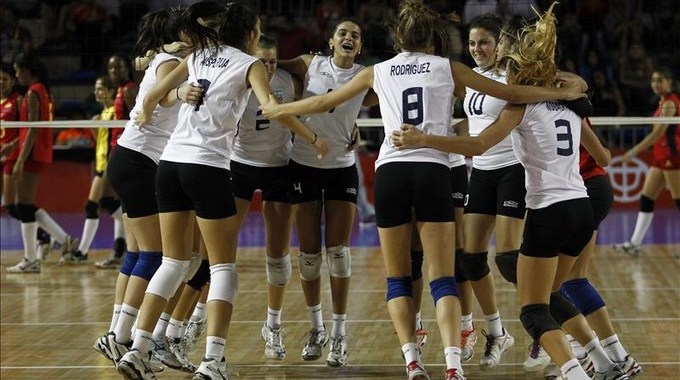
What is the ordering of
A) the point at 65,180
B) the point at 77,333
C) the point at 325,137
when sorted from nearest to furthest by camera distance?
1. the point at 325,137
2. the point at 77,333
3. the point at 65,180

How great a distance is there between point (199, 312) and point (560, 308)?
260 cm

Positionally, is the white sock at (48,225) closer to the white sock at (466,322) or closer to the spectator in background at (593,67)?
the white sock at (466,322)

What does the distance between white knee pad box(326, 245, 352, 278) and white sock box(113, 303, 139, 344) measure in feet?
4.18

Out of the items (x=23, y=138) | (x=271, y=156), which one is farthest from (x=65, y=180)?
(x=271, y=156)

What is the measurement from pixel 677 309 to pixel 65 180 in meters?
9.97

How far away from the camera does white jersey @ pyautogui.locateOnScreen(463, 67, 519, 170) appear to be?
6812mm

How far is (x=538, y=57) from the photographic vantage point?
19.2 feet

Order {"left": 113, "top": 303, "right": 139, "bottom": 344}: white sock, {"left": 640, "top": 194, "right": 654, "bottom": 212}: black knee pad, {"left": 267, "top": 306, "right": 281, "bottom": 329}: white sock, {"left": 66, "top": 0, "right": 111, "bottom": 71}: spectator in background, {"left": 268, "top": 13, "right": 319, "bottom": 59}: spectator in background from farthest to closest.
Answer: {"left": 66, "top": 0, "right": 111, "bottom": 71}: spectator in background, {"left": 268, "top": 13, "right": 319, "bottom": 59}: spectator in background, {"left": 640, "top": 194, "right": 654, "bottom": 212}: black knee pad, {"left": 267, "top": 306, "right": 281, "bottom": 329}: white sock, {"left": 113, "top": 303, "right": 139, "bottom": 344}: white sock

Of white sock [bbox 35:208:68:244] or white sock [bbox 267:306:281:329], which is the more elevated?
white sock [bbox 267:306:281:329]

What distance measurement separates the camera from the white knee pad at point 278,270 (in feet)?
24.3

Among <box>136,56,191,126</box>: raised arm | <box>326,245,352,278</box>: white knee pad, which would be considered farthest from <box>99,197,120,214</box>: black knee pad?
<box>136,56,191,126</box>: raised arm

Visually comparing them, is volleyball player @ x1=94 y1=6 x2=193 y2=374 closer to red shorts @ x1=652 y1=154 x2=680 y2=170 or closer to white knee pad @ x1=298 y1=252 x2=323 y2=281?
white knee pad @ x1=298 y1=252 x2=323 y2=281

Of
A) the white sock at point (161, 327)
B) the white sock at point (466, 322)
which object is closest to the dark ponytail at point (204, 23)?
the white sock at point (161, 327)

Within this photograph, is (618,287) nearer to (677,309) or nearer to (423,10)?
(677,309)
